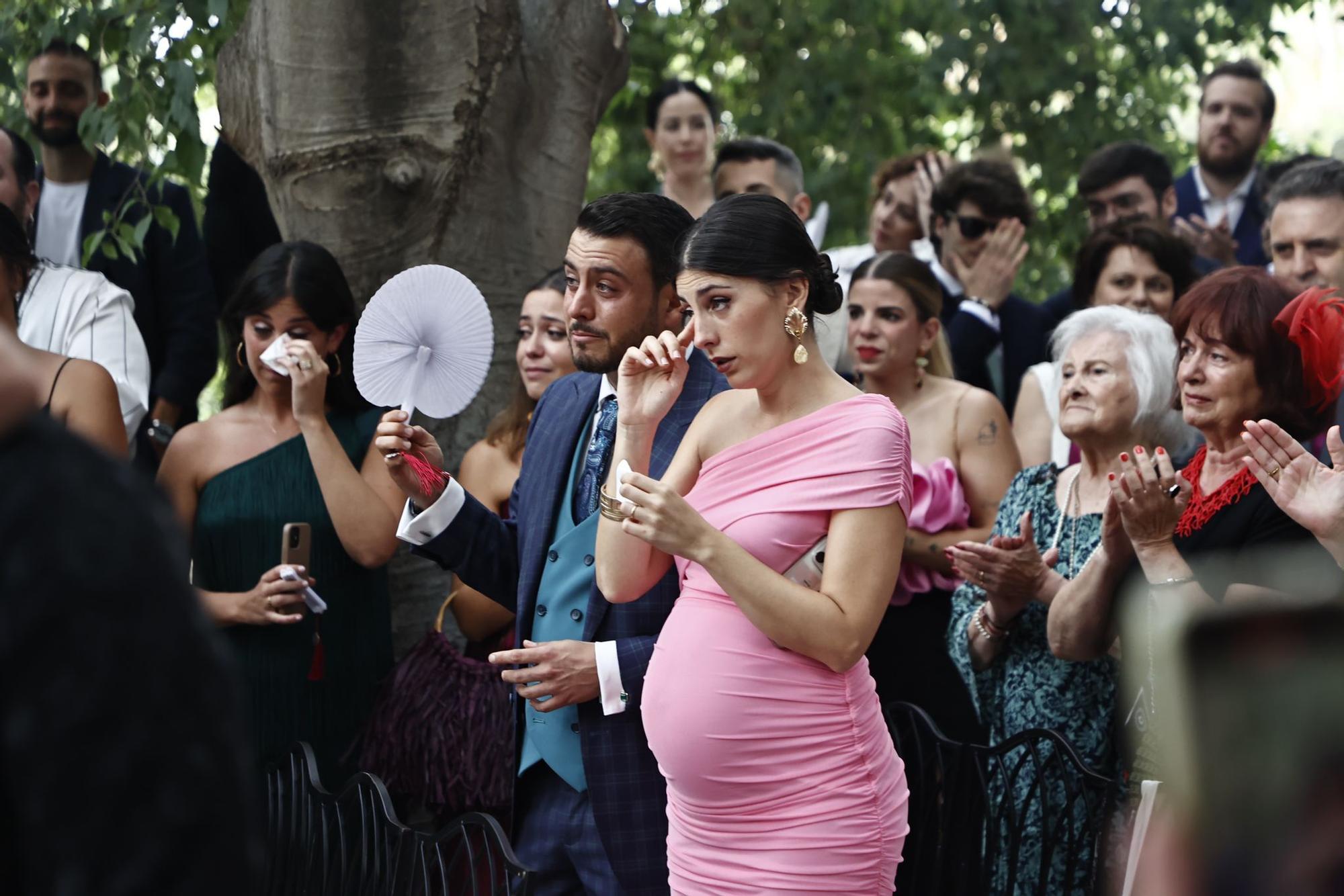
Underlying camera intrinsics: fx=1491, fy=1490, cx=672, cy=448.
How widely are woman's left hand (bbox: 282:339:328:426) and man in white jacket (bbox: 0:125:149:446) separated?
0.66 m

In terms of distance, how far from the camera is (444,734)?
3.69 meters

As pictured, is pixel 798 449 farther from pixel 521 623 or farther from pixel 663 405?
pixel 521 623

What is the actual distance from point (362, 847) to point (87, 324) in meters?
1.93

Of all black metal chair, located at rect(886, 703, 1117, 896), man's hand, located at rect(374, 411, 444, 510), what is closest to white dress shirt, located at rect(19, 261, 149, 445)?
man's hand, located at rect(374, 411, 444, 510)

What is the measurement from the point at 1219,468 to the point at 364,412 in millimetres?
2193

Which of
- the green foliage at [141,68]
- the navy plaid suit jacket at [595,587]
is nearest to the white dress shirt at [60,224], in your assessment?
the green foliage at [141,68]

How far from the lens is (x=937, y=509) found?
4242 millimetres

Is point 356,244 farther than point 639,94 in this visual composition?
No

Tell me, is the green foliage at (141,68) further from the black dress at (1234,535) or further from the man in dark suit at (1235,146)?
the man in dark suit at (1235,146)

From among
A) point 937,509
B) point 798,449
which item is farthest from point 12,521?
point 937,509

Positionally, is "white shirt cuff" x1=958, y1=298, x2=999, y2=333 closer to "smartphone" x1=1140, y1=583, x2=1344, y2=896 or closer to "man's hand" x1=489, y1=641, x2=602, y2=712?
"man's hand" x1=489, y1=641, x2=602, y2=712

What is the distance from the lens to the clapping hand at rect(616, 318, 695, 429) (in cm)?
282

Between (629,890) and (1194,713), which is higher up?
(1194,713)

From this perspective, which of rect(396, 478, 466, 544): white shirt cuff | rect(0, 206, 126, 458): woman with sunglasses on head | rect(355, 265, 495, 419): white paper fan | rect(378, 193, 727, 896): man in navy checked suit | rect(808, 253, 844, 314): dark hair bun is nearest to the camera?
rect(808, 253, 844, 314): dark hair bun
